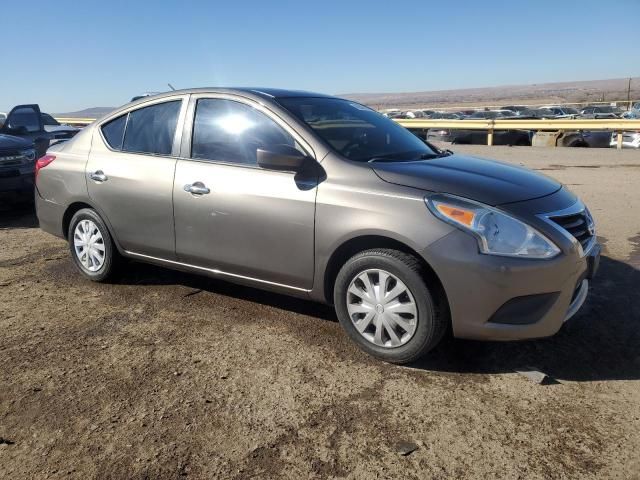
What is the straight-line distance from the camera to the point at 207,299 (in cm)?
452

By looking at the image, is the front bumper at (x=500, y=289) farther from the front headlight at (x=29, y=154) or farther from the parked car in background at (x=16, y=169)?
the front headlight at (x=29, y=154)

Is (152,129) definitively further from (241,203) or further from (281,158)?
(281,158)

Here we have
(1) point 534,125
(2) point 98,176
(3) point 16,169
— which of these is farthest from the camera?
(1) point 534,125

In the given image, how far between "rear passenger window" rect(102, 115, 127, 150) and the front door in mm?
858

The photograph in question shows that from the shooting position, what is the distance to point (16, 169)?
7.72 m

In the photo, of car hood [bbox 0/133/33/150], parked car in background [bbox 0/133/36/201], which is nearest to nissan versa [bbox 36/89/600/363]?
parked car in background [bbox 0/133/36/201]

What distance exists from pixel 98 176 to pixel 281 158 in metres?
1.97

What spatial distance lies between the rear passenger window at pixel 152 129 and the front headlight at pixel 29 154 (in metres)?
4.10

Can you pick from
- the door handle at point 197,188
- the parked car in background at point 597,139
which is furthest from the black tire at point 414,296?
the parked car in background at point 597,139

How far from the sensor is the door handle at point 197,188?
3.96 m

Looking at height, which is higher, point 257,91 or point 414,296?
→ point 257,91

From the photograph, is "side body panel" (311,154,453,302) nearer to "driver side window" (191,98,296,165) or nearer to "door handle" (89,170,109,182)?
"driver side window" (191,98,296,165)

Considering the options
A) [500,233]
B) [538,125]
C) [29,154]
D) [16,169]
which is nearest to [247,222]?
[500,233]

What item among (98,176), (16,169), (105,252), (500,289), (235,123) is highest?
(235,123)
